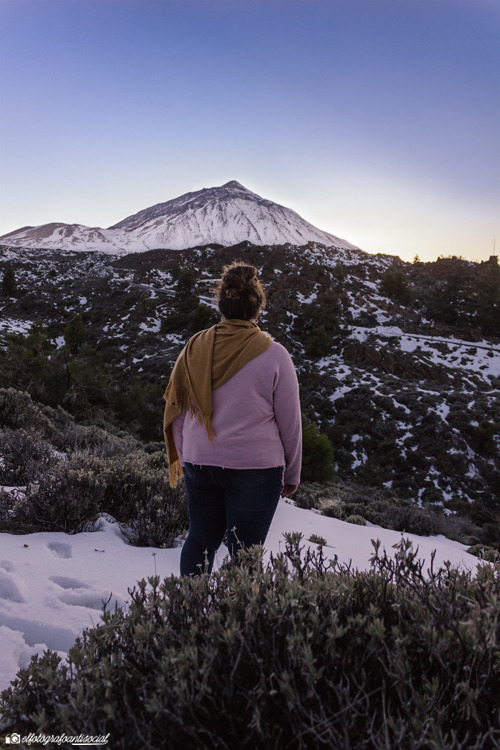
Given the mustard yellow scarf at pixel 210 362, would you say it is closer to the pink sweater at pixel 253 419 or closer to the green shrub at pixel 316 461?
the pink sweater at pixel 253 419

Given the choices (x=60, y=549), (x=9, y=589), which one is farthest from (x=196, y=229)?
(x=9, y=589)

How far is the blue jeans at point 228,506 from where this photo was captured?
1.73m

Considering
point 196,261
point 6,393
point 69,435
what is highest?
point 196,261

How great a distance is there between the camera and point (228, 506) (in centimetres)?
177

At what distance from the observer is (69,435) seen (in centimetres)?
560

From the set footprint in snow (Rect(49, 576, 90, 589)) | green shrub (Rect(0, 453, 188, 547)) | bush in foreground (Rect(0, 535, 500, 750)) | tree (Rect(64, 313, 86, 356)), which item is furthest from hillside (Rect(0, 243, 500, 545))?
bush in foreground (Rect(0, 535, 500, 750))

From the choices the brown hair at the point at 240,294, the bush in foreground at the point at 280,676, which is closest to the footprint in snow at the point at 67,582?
the bush in foreground at the point at 280,676

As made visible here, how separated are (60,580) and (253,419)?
1534 millimetres

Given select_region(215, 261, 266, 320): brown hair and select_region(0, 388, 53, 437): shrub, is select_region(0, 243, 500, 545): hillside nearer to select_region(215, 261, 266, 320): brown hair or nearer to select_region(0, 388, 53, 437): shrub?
select_region(0, 388, 53, 437): shrub

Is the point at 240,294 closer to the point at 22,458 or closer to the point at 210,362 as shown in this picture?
the point at 210,362

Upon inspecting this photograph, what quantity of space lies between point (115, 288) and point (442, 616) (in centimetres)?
3755

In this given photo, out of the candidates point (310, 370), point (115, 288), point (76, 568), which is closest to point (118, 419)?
point (76, 568)

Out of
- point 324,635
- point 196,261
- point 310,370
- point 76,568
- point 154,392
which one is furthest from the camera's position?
point 196,261

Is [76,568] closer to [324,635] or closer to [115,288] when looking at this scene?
[324,635]
